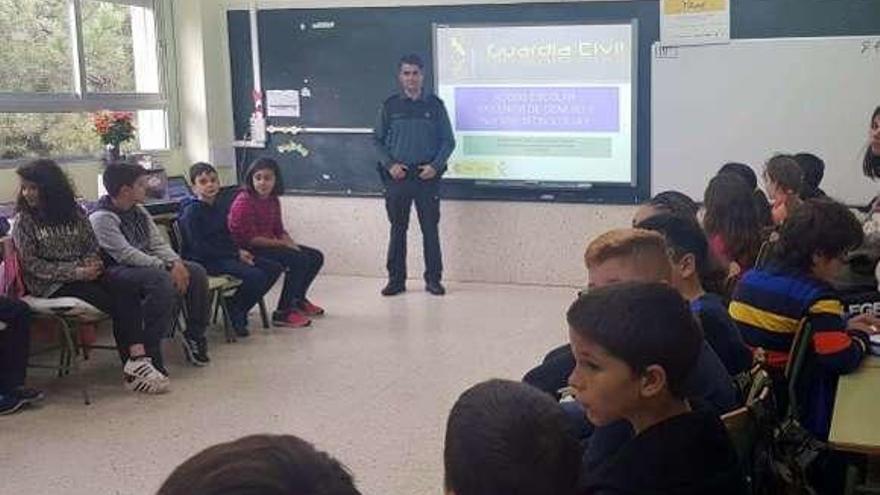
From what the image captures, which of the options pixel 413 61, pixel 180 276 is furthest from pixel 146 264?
pixel 413 61

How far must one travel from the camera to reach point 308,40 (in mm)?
6910

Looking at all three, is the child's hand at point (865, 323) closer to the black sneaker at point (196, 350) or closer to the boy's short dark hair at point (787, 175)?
the boy's short dark hair at point (787, 175)

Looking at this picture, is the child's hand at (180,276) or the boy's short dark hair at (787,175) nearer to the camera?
the boy's short dark hair at (787,175)

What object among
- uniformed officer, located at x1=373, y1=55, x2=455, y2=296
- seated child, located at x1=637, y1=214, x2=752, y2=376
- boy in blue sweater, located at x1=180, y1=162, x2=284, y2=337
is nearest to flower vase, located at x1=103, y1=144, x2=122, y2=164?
boy in blue sweater, located at x1=180, y1=162, x2=284, y2=337

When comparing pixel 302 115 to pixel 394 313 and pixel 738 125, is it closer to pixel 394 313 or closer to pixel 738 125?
pixel 394 313

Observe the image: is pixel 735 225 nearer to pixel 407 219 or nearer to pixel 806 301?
pixel 806 301

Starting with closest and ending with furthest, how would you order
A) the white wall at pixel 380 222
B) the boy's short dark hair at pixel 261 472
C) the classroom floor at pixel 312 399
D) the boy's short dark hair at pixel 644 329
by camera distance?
the boy's short dark hair at pixel 261 472 < the boy's short dark hair at pixel 644 329 < the classroom floor at pixel 312 399 < the white wall at pixel 380 222

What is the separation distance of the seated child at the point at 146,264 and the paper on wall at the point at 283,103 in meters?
2.31

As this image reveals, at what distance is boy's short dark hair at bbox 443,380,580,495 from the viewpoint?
1180 mm

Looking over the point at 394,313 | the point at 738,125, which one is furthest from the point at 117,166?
the point at 738,125

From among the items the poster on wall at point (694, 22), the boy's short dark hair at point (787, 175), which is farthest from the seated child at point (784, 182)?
the poster on wall at point (694, 22)

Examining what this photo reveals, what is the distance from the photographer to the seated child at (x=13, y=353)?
413 centimetres

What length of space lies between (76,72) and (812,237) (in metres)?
5.11

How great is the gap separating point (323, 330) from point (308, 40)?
8.23ft
